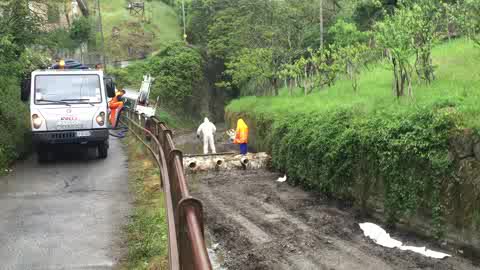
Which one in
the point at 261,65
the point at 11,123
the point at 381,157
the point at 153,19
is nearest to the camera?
the point at 381,157

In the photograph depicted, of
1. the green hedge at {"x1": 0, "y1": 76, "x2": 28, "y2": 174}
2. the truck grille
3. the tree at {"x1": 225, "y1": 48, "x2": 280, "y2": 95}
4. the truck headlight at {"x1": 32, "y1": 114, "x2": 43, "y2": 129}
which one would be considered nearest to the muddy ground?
the truck grille

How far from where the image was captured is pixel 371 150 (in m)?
12.0

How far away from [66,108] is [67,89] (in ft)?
2.10

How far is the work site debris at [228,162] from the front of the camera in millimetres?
19250

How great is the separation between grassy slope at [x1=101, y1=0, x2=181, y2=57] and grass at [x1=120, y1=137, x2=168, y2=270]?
47616mm

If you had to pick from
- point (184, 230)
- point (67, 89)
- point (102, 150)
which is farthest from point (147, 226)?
point (67, 89)

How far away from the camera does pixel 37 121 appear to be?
42.0 feet

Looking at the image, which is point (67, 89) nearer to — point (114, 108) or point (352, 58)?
point (114, 108)

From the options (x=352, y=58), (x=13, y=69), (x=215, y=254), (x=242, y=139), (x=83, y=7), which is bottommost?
(x=215, y=254)

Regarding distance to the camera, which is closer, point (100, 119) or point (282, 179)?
point (100, 119)

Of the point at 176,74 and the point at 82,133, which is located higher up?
the point at 176,74

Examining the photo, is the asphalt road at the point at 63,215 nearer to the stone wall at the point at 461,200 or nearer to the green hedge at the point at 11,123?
the green hedge at the point at 11,123

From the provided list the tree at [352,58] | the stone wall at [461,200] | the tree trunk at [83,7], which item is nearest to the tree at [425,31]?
the tree at [352,58]

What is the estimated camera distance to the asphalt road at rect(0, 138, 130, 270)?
6.24 metres
